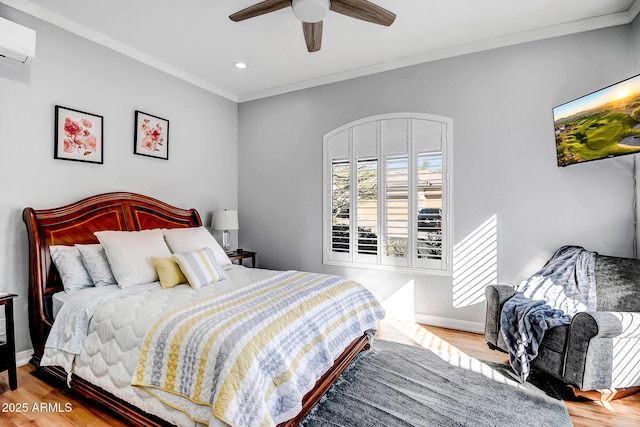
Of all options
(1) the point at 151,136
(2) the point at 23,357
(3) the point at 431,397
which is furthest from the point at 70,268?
(3) the point at 431,397

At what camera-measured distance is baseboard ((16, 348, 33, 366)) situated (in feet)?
8.58

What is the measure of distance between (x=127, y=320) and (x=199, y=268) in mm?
763

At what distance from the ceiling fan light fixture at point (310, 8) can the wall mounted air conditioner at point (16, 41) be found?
1978mm

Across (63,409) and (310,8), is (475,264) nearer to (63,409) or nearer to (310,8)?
(310,8)

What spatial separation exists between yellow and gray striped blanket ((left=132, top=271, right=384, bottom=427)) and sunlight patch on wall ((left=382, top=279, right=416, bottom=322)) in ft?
5.23

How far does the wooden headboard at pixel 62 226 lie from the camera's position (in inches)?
98.8

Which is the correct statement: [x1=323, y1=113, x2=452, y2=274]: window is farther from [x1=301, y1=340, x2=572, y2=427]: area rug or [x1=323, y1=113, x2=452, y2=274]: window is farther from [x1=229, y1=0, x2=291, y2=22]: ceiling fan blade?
[x1=229, y1=0, x2=291, y2=22]: ceiling fan blade

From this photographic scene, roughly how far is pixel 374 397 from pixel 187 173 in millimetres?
3253

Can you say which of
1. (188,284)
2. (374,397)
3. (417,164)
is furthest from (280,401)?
(417,164)

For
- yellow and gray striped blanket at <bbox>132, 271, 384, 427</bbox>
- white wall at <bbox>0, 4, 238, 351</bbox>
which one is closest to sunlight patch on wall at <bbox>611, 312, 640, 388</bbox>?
yellow and gray striped blanket at <bbox>132, 271, 384, 427</bbox>

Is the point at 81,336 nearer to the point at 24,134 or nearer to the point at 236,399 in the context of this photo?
the point at 236,399

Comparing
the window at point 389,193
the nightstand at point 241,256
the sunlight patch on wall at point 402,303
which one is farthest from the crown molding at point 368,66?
the sunlight patch on wall at point 402,303

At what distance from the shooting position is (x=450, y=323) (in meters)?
3.42

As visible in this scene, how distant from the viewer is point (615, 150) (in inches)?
97.1
